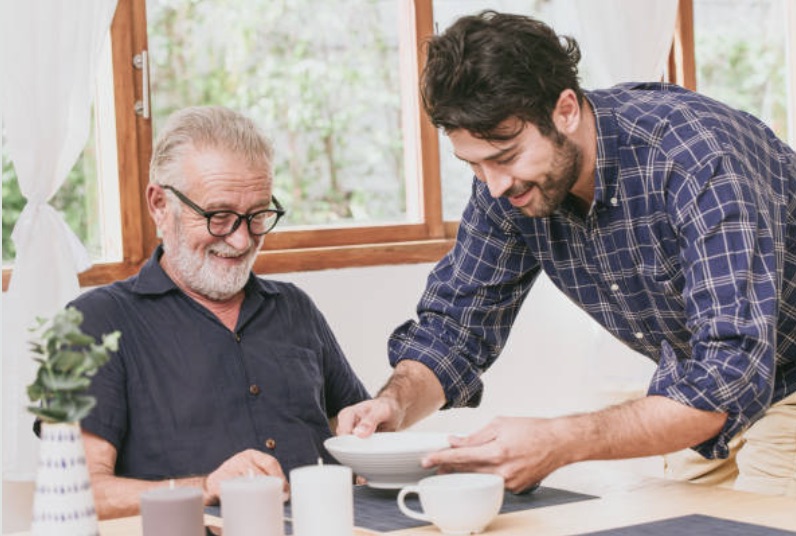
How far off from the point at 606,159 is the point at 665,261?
21 cm

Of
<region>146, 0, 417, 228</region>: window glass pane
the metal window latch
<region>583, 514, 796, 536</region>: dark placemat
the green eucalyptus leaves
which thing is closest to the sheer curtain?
<region>146, 0, 417, 228</region>: window glass pane

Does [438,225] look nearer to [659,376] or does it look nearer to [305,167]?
[305,167]

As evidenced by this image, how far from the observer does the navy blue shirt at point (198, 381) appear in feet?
7.41

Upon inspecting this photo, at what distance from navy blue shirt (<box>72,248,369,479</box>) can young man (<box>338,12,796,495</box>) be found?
8.3 inches

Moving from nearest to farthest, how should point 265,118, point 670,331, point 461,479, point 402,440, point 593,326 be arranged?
point 461,479 → point 402,440 → point 670,331 → point 265,118 → point 593,326

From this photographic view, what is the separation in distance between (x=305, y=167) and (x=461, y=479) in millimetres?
2338

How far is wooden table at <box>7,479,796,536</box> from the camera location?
171cm

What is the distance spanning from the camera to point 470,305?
2.51 meters

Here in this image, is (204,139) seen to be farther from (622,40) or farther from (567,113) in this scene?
(622,40)

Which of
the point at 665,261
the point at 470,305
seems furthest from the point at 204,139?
the point at 665,261

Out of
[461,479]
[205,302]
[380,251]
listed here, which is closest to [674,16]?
[380,251]

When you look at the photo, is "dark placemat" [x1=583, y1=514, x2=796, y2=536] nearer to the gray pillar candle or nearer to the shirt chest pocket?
the gray pillar candle

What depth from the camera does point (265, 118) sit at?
154 inches

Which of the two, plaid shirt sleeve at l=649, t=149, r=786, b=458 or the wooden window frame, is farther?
the wooden window frame
